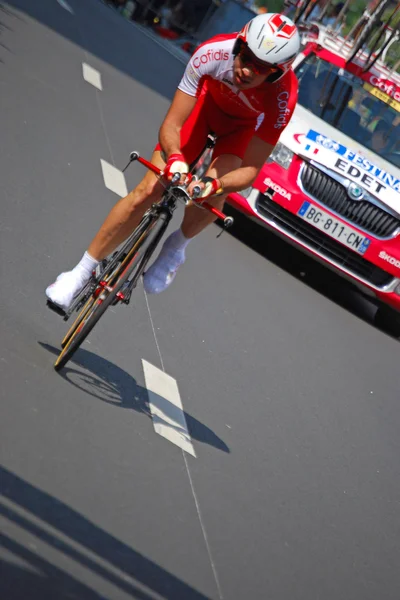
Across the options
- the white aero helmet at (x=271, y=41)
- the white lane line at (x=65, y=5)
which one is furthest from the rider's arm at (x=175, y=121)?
the white lane line at (x=65, y=5)

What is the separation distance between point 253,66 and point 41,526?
260cm

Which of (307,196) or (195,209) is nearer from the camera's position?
(195,209)

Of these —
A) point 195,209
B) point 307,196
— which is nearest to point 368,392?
point 307,196

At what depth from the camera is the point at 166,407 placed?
22.6ft

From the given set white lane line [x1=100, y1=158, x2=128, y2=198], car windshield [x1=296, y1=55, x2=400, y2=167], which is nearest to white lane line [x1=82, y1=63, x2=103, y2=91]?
car windshield [x1=296, y1=55, x2=400, y2=167]

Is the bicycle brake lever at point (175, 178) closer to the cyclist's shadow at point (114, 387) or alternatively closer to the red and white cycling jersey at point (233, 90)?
the red and white cycling jersey at point (233, 90)

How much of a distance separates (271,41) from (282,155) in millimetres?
6086

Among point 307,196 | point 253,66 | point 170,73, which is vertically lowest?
point 170,73

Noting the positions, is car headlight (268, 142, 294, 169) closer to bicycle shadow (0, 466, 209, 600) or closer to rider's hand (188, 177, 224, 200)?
rider's hand (188, 177, 224, 200)

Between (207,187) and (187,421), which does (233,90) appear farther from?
(187,421)

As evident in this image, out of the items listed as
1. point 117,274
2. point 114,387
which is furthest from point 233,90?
Result: point 114,387

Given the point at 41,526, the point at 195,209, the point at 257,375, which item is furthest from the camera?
the point at 257,375

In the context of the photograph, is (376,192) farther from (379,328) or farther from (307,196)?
(379,328)

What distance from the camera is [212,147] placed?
680 centimetres
